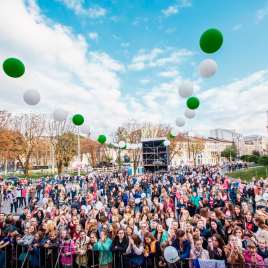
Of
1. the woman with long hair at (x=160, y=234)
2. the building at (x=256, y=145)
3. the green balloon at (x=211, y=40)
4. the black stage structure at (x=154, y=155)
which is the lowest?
the woman with long hair at (x=160, y=234)

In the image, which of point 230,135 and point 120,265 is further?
point 230,135

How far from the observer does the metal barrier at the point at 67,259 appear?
13.5 feet

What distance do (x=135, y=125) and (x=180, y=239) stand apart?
30334mm

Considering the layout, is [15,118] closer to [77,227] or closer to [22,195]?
[22,195]

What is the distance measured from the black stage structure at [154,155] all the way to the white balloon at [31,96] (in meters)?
19.9

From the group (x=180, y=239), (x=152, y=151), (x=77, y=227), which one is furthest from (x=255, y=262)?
(x=152, y=151)

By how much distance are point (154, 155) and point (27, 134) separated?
1899 centimetres

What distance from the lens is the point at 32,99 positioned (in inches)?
248

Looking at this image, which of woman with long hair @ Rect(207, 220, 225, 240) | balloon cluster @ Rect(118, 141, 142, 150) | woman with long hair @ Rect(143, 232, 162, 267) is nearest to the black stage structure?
balloon cluster @ Rect(118, 141, 142, 150)

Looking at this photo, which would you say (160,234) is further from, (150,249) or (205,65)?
(205,65)

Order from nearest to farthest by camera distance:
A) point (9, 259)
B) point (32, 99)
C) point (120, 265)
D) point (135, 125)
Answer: point (120, 265), point (9, 259), point (32, 99), point (135, 125)

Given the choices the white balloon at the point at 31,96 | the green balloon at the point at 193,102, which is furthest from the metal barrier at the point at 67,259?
the green balloon at the point at 193,102

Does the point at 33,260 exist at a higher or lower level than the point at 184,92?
lower

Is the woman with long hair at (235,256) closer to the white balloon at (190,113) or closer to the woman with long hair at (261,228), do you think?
the woman with long hair at (261,228)
